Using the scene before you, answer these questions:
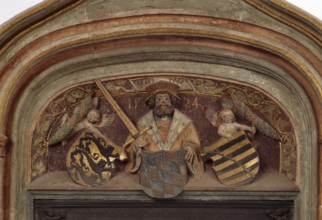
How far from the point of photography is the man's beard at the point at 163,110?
49.9 ft

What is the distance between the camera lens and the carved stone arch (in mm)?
14836

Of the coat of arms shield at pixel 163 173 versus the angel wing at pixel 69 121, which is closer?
the coat of arms shield at pixel 163 173

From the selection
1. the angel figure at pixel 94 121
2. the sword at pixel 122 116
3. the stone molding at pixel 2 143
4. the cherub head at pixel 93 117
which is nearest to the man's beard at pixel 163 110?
the sword at pixel 122 116

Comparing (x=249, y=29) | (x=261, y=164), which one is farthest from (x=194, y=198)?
(x=249, y=29)

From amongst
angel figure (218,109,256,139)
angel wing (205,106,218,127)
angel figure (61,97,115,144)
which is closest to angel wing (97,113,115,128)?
angel figure (61,97,115,144)

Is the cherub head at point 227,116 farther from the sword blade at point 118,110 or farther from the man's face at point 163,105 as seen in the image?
the sword blade at point 118,110

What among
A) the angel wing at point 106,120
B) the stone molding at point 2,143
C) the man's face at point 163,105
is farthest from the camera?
the angel wing at point 106,120

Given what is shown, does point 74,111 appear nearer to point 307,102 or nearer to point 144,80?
point 144,80

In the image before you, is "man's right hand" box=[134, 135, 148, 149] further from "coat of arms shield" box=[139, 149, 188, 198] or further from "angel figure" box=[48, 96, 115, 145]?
"angel figure" box=[48, 96, 115, 145]

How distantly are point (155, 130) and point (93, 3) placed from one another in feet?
4.33

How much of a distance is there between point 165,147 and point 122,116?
0.52 m

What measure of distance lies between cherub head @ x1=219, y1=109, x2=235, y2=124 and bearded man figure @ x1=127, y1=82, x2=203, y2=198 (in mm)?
299

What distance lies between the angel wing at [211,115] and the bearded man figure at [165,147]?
0.17m

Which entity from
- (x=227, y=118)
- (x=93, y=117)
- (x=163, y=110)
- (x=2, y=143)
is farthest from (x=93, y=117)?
(x=227, y=118)
